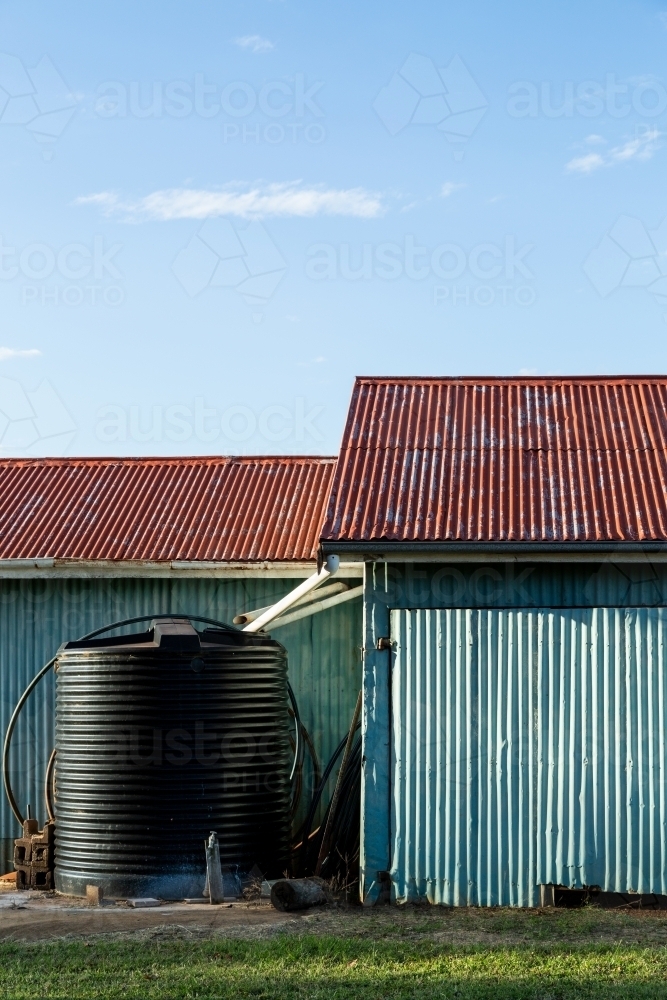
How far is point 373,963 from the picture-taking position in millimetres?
7992

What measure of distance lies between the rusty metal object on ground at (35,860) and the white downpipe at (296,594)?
2.73 m

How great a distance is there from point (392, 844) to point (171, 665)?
248 centimetres

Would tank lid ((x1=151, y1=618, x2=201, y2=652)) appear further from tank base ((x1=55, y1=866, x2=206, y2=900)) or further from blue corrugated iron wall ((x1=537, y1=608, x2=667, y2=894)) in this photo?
blue corrugated iron wall ((x1=537, y1=608, x2=667, y2=894))

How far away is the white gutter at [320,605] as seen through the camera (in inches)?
469

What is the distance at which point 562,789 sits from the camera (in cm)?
992

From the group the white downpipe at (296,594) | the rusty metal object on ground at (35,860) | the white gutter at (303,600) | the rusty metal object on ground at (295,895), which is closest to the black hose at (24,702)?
the white gutter at (303,600)

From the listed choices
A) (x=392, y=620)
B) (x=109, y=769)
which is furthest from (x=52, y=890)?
(x=392, y=620)

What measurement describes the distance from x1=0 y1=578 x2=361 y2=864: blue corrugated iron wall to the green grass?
3.28 metres

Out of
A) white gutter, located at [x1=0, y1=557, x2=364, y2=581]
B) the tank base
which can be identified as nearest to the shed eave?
white gutter, located at [x1=0, y1=557, x2=364, y2=581]

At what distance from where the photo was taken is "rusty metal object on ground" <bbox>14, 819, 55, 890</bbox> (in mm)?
11344

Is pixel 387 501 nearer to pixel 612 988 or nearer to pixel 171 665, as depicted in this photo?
pixel 171 665

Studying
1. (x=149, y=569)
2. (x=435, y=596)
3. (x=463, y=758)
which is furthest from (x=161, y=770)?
(x=435, y=596)

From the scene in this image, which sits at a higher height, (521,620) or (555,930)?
(521,620)

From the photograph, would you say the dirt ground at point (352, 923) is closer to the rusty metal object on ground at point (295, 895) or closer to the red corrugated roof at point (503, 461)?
the rusty metal object on ground at point (295, 895)
